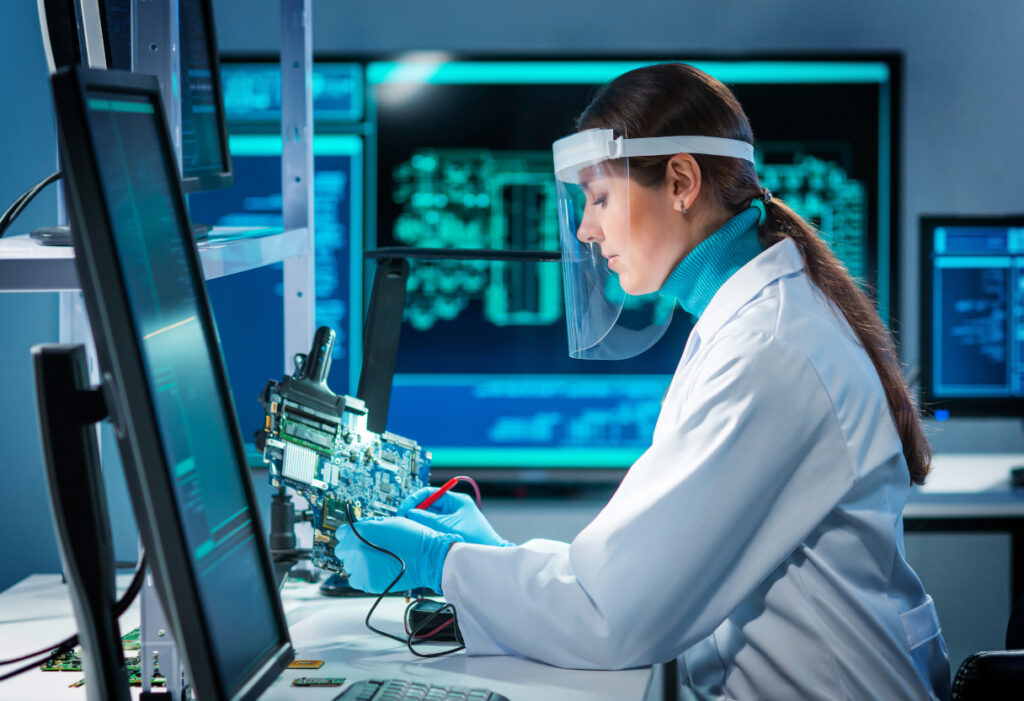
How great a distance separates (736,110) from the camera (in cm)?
140

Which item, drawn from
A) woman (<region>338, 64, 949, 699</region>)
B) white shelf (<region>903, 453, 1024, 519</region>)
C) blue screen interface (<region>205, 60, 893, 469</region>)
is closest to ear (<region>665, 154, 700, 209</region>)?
woman (<region>338, 64, 949, 699</region>)

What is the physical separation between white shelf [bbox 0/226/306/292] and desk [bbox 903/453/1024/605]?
175 centimetres

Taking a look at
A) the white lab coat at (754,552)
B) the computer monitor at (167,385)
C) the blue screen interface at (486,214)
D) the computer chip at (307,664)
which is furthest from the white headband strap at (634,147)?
the blue screen interface at (486,214)

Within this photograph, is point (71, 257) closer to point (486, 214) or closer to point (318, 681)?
point (318, 681)

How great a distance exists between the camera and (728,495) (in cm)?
112

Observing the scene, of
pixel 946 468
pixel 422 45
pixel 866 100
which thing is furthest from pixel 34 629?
pixel 866 100

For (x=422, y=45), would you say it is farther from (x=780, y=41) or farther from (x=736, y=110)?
(x=736, y=110)

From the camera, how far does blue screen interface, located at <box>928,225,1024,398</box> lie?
2809 mm

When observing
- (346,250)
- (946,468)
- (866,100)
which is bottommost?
(946,468)

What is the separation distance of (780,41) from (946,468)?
4.59ft

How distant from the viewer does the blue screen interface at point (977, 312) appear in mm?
2809

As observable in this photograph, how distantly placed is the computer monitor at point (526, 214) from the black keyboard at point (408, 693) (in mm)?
1963

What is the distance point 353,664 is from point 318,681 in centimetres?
8

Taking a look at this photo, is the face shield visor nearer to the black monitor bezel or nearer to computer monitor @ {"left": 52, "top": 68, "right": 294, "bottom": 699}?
the black monitor bezel
